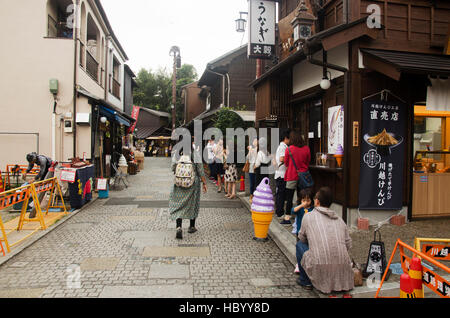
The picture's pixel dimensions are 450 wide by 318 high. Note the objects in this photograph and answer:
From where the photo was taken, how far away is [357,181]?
7156 millimetres

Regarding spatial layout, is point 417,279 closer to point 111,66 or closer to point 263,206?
point 263,206

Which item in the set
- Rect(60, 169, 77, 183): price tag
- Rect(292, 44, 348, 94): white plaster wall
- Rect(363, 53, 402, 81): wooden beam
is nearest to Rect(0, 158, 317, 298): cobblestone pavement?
Rect(60, 169, 77, 183): price tag

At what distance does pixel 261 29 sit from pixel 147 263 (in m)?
9.00

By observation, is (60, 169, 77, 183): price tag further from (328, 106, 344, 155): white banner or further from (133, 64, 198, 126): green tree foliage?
(133, 64, 198, 126): green tree foliage

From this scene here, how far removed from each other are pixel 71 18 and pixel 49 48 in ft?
8.64

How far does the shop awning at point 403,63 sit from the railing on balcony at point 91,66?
1120 cm

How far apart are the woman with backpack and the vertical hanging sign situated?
6049 millimetres

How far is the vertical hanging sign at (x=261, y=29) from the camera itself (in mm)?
11690

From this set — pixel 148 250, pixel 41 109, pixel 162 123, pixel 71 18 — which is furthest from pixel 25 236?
pixel 162 123

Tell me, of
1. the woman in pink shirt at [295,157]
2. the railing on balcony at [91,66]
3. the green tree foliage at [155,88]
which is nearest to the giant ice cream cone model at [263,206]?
the woman in pink shirt at [295,157]

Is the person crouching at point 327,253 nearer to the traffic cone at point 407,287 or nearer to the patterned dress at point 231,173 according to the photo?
the traffic cone at point 407,287

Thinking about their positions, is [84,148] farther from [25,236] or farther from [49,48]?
[25,236]

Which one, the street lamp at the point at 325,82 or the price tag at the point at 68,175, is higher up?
the street lamp at the point at 325,82

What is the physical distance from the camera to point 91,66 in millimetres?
15148
